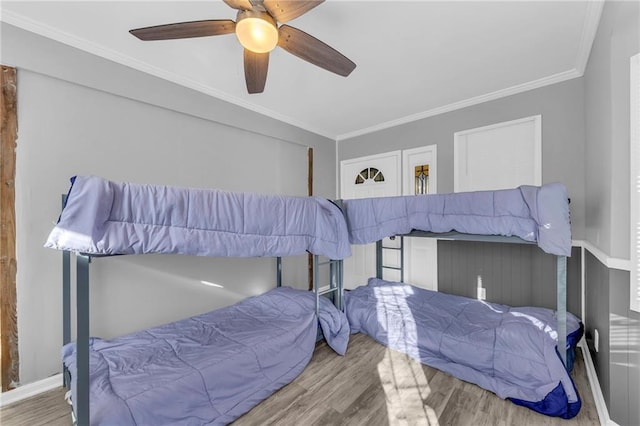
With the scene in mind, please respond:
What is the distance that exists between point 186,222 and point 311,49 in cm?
128

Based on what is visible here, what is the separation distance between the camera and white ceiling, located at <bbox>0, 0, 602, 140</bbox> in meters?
1.69

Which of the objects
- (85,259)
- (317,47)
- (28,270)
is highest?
(317,47)

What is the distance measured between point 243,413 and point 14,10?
3.14m

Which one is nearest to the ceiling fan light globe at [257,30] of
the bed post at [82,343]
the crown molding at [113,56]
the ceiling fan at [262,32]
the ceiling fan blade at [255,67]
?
the ceiling fan at [262,32]

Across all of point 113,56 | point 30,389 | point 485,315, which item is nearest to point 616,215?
point 485,315

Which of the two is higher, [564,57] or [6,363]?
[564,57]

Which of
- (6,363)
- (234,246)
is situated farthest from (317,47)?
(6,363)

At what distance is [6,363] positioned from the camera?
1767mm

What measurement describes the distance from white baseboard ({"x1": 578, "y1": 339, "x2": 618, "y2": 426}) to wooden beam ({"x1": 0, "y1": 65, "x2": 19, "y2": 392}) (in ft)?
12.7

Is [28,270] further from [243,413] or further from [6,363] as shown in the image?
[243,413]

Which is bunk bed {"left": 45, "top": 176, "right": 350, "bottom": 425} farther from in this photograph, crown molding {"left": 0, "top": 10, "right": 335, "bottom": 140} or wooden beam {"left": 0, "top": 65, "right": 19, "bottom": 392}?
crown molding {"left": 0, "top": 10, "right": 335, "bottom": 140}

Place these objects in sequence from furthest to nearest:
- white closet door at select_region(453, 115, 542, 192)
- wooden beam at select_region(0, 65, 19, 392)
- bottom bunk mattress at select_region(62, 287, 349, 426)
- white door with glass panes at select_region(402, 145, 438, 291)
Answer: white door with glass panes at select_region(402, 145, 438, 291) → white closet door at select_region(453, 115, 542, 192) → wooden beam at select_region(0, 65, 19, 392) → bottom bunk mattress at select_region(62, 287, 349, 426)

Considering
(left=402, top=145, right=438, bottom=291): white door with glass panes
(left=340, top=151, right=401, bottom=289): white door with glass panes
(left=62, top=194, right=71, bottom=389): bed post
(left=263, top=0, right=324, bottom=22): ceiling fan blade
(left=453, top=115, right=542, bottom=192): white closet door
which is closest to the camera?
(left=263, top=0, right=324, bottom=22): ceiling fan blade

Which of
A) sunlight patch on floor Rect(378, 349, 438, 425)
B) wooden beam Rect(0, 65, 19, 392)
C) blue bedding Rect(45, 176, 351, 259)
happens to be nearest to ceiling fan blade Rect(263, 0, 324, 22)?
blue bedding Rect(45, 176, 351, 259)
